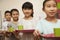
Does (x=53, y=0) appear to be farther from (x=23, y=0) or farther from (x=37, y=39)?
(x=23, y=0)

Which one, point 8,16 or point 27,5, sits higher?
point 27,5

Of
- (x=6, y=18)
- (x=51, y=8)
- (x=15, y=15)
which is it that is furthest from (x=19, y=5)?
(x=51, y=8)

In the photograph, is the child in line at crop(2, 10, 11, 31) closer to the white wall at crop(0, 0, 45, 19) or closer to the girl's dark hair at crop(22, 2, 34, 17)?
the white wall at crop(0, 0, 45, 19)

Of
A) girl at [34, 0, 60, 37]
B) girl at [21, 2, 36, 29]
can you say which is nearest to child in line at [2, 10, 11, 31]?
girl at [21, 2, 36, 29]

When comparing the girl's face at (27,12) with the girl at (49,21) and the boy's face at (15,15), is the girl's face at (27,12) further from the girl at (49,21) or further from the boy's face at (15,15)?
the girl at (49,21)

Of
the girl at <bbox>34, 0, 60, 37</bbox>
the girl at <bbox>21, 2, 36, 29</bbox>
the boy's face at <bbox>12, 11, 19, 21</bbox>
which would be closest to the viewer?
Answer: the girl at <bbox>34, 0, 60, 37</bbox>

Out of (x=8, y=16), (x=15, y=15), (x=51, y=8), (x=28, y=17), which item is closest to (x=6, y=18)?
(x=8, y=16)

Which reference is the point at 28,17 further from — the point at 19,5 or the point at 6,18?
the point at 6,18

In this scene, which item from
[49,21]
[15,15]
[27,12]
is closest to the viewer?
[49,21]

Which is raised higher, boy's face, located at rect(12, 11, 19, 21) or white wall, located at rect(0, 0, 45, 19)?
white wall, located at rect(0, 0, 45, 19)

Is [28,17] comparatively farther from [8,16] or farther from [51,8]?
[51,8]

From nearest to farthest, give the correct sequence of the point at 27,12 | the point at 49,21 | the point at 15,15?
1. the point at 49,21
2. the point at 27,12
3. the point at 15,15

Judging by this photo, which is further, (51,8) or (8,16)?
(8,16)

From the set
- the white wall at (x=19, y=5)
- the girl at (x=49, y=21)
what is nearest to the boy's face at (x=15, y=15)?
the white wall at (x=19, y=5)
